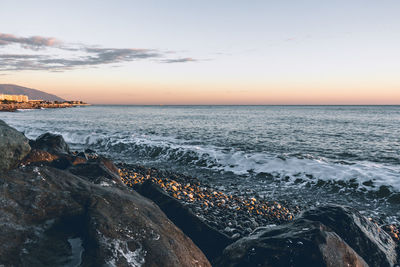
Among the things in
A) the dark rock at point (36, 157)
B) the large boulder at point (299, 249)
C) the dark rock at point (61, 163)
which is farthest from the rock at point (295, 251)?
the dark rock at point (36, 157)

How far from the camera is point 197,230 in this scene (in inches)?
218

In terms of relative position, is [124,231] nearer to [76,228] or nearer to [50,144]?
[76,228]

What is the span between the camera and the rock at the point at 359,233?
5.69 metres

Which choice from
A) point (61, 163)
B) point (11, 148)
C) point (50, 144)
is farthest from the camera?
point (50, 144)

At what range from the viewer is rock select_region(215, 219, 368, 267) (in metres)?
4.36

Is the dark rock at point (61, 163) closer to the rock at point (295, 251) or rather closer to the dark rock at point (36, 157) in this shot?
the dark rock at point (36, 157)

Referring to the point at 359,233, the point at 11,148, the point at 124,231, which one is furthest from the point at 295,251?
the point at 11,148

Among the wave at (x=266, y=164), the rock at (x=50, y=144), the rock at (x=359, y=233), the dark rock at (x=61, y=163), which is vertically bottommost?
the wave at (x=266, y=164)

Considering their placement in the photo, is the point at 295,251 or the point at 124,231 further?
the point at 295,251

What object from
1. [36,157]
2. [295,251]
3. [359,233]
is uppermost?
[36,157]

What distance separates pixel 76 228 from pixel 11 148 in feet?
12.6

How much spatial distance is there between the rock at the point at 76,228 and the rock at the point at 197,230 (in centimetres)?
121

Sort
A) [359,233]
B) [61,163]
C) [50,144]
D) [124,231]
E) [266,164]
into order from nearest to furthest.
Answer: [124,231] → [359,233] → [61,163] → [50,144] → [266,164]

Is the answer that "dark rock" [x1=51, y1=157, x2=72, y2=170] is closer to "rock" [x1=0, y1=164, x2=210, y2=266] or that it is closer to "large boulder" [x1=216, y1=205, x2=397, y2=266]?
"rock" [x1=0, y1=164, x2=210, y2=266]
